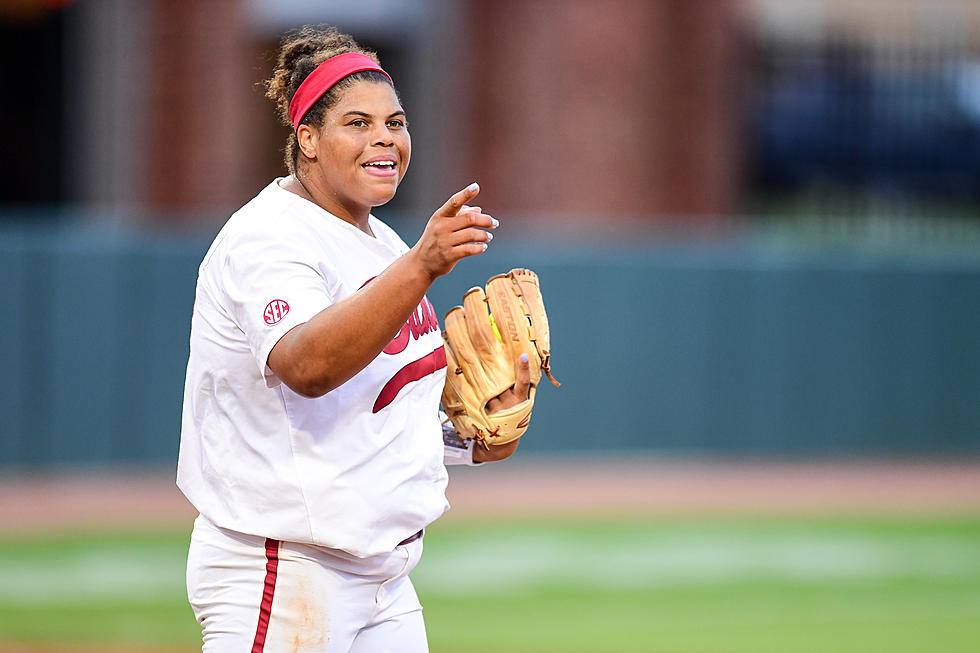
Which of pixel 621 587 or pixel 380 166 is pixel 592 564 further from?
pixel 380 166

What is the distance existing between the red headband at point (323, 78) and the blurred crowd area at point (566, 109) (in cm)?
992

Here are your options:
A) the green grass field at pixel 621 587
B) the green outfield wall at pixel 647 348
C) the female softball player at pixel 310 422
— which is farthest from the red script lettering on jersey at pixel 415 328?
the green outfield wall at pixel 647 348

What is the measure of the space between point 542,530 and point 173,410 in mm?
2933

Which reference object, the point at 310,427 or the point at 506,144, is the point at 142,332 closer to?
the point at 506,144

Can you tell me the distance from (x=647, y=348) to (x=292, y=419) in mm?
8919

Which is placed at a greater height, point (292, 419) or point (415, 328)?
point (415, 328)

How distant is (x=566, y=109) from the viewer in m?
14.5

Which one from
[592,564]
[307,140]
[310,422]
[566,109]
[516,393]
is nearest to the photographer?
[310,422]

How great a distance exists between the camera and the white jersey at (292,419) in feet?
8.89

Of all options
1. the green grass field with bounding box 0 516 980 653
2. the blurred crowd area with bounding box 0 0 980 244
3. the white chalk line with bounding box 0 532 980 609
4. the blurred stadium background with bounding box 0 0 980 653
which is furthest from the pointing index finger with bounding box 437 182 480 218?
the blurred crowd area with bounding box 0 0 980 244

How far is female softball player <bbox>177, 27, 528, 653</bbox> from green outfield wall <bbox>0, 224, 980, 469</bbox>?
724cm

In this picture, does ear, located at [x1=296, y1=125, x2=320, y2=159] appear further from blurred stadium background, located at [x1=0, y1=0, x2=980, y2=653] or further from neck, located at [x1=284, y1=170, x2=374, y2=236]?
blurred stadium background, located at [x1=0, y1=0, x2=980, y2=653]

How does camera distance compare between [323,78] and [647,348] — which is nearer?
[323,78]

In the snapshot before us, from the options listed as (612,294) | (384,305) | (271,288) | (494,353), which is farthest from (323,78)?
(612,294)
